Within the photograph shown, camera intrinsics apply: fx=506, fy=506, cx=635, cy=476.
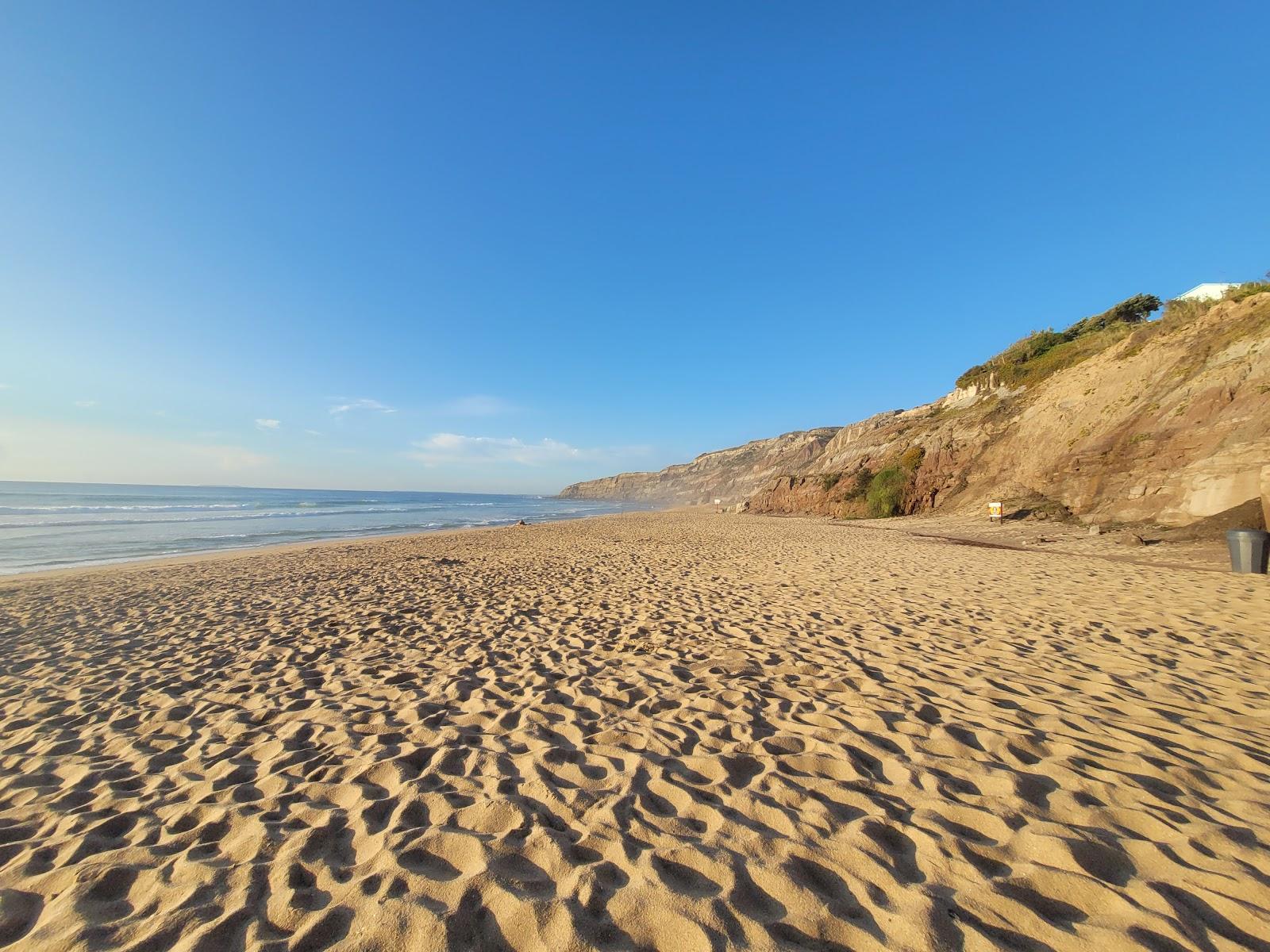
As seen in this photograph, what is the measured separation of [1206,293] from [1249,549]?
19818mm

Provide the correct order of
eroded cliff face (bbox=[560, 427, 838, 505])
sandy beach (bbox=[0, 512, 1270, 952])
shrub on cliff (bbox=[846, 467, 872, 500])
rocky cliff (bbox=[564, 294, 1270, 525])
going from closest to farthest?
sandy beach (bbox=[0, 512, 1270, 952])
rocky cliff (bbox=[564, 294, 1270, 525])
shrub on cliff (bbox=[846, 467, 872, 500])
eroded cliff face (bbox=[560, 427, 838, 505])

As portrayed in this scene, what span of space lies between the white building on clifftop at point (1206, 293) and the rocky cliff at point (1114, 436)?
130 cm

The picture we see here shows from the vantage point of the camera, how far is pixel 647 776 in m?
3.22

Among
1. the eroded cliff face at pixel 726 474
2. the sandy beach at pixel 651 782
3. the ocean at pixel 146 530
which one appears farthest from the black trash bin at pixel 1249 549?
the eroded cliff face at pixel 726 474

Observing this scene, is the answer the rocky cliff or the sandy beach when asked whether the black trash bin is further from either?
the rocky cliff

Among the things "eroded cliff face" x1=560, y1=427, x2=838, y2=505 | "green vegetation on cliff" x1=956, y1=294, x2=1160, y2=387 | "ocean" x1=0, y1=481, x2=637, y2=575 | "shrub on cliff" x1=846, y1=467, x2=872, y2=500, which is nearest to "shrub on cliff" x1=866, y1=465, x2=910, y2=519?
"shrub on cliff" x1=846, y1=467, x2=872, y2=500

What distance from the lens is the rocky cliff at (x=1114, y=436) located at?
12938 millimetres

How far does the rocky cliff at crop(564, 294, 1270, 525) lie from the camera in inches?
509

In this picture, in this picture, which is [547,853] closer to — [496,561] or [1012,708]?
[1012,708]

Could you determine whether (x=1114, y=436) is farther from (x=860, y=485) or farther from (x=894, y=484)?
(x=860, y=485)

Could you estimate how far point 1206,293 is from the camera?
20938 millimetres

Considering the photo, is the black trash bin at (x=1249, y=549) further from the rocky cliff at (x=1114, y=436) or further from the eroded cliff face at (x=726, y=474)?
the eroded cliff face at (x=726, y=474)

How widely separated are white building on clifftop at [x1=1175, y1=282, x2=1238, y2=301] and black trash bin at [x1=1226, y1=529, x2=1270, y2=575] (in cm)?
1584

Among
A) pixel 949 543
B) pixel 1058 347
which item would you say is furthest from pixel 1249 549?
pixel 1058 347
